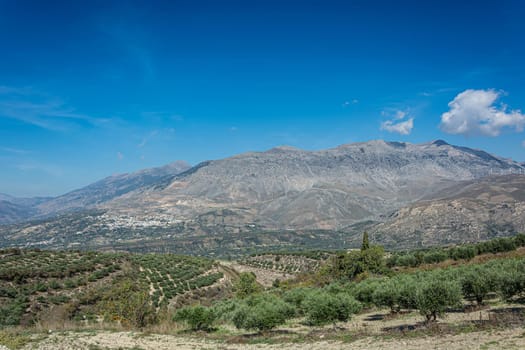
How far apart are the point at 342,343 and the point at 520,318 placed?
10574 mm

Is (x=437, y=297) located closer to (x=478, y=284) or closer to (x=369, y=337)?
(x=369, y=337)

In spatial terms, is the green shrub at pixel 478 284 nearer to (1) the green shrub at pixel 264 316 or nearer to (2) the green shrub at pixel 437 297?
(2) the green shrub at pixel 437 297

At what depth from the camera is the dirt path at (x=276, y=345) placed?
55.0 ft

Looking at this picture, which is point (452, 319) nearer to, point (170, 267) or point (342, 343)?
point (342, 343)

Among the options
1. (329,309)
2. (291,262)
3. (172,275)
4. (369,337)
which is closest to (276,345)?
(329,309)

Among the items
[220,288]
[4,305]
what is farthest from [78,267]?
[220,288]

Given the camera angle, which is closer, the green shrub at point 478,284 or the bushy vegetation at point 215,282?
the bushy vegetation at point 215,282

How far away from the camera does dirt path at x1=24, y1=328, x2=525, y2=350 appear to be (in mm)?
16766

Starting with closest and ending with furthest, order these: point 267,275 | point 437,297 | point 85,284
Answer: point 437,297 < point 85,284 < point 267,275

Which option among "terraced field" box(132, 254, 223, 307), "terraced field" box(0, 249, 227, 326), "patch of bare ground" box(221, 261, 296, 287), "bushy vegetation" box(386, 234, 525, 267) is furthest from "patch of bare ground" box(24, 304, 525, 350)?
"patch of bare ground" box(221, 261, 296, 287)

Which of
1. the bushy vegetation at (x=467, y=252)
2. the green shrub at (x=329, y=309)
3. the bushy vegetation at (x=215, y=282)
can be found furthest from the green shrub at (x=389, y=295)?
the bushy vegetation at (x=467, y=252)

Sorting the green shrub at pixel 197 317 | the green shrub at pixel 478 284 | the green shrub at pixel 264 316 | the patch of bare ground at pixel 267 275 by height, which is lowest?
the patch of bare ground at pixel 267 275

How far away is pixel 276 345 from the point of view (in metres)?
22.3

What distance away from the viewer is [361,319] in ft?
103
